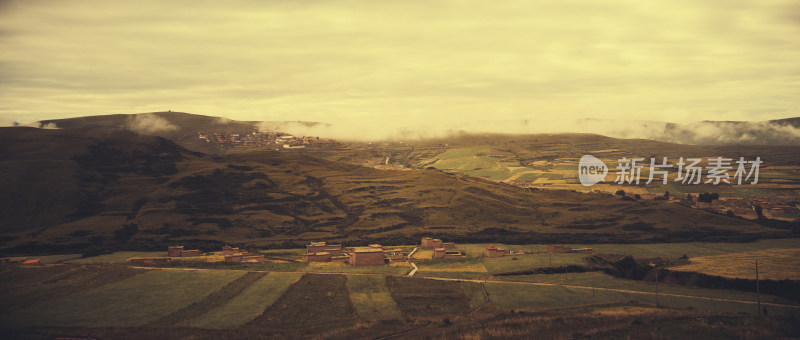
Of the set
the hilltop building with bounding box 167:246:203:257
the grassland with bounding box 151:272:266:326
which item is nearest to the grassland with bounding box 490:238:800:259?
the grassland with bounding box 151:272:266:326

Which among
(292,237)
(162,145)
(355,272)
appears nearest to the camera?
(355,272)

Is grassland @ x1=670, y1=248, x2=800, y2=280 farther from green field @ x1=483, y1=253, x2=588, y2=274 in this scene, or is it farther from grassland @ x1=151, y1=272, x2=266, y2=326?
grassland @ x1=151, y1=272, x2=266, y2=326

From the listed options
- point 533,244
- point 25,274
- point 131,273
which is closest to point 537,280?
point 533,244

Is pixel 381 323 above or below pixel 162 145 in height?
below

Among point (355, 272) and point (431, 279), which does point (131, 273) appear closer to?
point (355, 272)

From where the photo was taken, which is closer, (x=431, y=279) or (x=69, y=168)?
(x=431, y=279)

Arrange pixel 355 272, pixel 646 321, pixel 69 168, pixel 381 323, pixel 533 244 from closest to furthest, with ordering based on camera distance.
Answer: pixel 646 321, pixel 381 323, pixel 355 272, pixel 533 244, pixel 69 168
